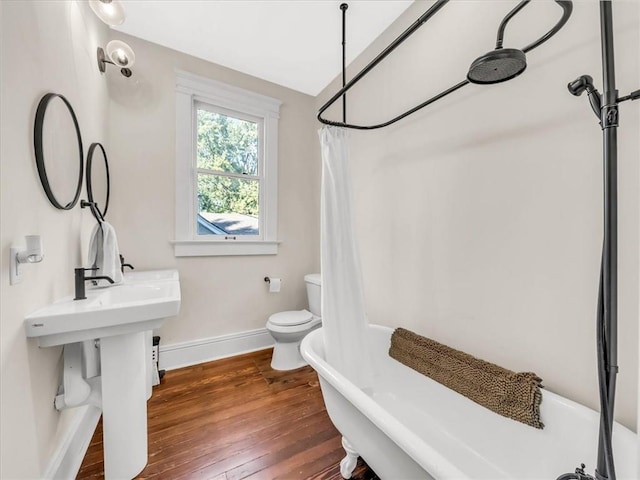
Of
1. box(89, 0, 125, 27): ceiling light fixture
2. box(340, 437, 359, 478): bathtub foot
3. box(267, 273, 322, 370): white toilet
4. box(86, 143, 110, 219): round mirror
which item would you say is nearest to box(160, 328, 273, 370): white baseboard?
box(267, 273, 322, 370): white toilet

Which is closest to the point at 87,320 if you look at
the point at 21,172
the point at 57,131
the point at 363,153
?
the point at 21,172

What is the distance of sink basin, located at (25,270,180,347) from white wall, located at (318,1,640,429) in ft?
4.50

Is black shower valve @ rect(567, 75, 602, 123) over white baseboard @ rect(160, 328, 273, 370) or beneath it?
over

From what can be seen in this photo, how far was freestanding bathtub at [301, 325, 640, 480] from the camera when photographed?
763 millimetres

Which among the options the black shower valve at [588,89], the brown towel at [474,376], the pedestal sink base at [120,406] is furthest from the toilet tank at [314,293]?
the black shower valve at [588,89]

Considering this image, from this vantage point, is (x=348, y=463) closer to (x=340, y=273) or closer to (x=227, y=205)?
(x=340, y=273)

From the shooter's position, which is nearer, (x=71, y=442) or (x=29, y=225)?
(x=29, y=225)

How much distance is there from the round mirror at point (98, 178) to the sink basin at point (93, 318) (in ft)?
2.06

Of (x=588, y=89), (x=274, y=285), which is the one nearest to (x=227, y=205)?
(x=274, y=285)

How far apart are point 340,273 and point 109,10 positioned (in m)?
1.87

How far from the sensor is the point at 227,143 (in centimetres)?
239

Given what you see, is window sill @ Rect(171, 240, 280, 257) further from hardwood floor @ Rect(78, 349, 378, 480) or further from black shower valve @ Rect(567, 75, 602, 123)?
black shower valve @ Rect(567, 75, 602, 123)

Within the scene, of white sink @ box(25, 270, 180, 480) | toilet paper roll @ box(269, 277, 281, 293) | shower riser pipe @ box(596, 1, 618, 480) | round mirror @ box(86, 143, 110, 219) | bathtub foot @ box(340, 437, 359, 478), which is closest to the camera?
shower riser pipe @ box(596, 1, 618, 480)

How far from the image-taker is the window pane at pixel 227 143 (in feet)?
7.48
